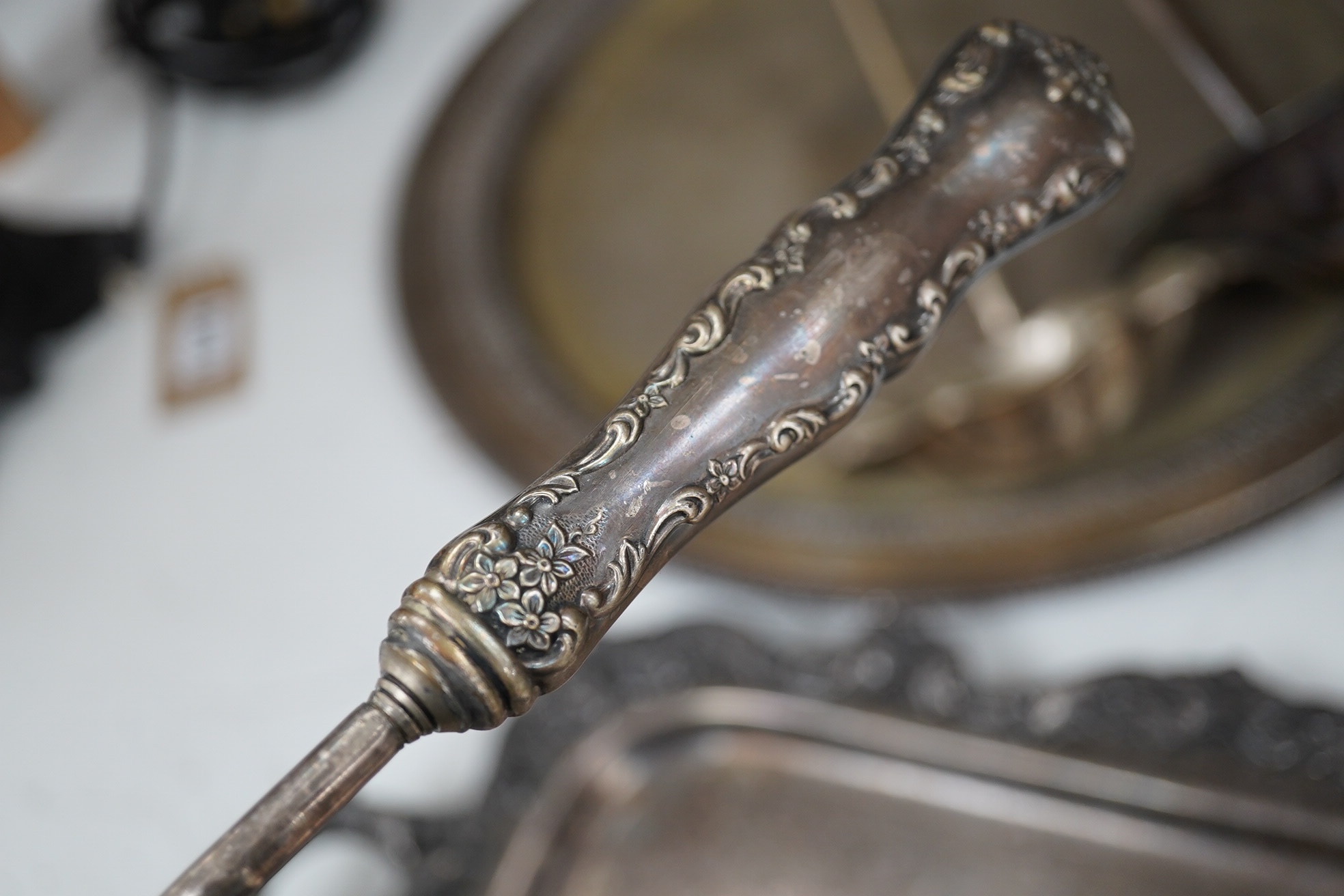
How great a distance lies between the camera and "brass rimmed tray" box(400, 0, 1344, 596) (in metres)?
0.53

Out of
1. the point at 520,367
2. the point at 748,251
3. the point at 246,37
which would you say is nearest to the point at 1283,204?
the point at 748,251

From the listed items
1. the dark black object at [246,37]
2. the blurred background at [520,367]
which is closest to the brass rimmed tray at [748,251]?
the blurred background at [520,367]

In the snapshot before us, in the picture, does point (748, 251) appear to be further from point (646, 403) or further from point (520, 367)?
point (646, 403)

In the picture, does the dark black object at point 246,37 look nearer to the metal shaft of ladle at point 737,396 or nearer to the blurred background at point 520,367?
the blurred background at point 520,367

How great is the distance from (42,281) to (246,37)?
231mm

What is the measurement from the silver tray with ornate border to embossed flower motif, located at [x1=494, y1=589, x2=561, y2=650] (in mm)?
309

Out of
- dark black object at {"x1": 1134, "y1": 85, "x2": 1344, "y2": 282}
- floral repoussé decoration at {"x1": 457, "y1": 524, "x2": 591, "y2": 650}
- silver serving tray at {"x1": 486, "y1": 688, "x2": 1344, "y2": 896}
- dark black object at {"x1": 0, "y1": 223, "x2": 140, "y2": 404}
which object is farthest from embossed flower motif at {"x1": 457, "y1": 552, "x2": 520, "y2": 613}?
dark black object at {"x1": 0, "y1": 223, "x2": 140, "y2": 404}

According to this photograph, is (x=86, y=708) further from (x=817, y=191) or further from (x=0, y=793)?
(x=817, y=191)

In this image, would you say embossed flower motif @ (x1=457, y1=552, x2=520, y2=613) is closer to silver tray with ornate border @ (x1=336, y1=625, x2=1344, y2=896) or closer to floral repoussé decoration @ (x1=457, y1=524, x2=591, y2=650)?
floral repoussé decoration @ (x1=457, y1=524, x2=591, y2=650)

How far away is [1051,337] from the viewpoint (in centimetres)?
57

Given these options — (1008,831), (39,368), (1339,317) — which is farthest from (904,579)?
(39,368)

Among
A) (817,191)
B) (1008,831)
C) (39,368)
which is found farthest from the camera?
(39,368)

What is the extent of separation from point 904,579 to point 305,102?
0.60 m

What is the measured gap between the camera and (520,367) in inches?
25.5
